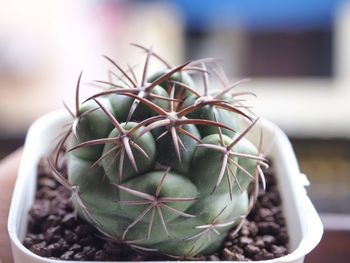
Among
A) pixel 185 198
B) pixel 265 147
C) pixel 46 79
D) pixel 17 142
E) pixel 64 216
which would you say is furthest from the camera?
pixel 46 79

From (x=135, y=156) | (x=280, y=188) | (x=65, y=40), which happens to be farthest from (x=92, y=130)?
(x=65, y=40)

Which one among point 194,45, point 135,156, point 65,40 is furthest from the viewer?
point 194,45

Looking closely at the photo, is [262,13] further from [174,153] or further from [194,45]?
[174,153]

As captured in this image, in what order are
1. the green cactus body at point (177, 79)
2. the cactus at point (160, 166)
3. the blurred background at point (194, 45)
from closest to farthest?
the cactus at point (160, 166), the green cactus body at point (177, 79), the blurred background at point (194, 45)

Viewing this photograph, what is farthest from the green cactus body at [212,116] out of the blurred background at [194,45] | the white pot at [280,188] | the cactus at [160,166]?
the blurred background at [194,45]

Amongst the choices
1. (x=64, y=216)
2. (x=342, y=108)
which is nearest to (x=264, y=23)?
(x=342, y=108)

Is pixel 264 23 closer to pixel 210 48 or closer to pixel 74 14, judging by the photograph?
pixel 210 48

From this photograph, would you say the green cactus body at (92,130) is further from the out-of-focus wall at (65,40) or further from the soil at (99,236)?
the out-of-focus wall at (65,40)
